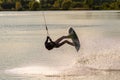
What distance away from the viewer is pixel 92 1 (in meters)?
146

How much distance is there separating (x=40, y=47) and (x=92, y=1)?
4460 inches

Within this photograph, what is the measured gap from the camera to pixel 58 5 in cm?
15475

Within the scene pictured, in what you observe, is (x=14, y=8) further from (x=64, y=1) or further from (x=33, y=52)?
(x=33, y=52)

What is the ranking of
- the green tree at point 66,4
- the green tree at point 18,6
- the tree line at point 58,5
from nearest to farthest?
the green tree at point 66,4, the tree line at point 58,5, the green tree at point 18,6

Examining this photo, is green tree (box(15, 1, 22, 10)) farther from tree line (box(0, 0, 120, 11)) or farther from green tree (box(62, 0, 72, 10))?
green tree (box(62, 0, 72, 10))

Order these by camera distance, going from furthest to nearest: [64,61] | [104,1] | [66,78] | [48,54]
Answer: [104,1] → [48,54] → [64,61] → [66,78]

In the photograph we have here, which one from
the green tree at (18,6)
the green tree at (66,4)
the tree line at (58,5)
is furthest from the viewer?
the green tree at (18,6)

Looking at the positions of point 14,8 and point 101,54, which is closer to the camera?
point 101,54

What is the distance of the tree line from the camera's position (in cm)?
14662

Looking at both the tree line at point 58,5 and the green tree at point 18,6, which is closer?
the tree line at point 58,5

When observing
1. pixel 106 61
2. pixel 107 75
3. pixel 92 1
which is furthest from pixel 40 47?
pixel 92 1

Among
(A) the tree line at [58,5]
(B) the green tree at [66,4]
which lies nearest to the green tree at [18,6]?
(A) the tree line at [58,5]

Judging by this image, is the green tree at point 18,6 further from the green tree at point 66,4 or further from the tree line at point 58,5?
the green tree at point 66,4

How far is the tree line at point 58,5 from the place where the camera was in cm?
14662
